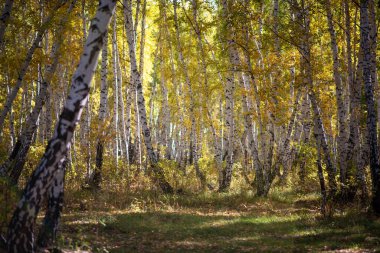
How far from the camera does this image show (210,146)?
45156mm

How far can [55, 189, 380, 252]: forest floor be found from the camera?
776 centimetres

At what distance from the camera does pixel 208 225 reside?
33.1 feet

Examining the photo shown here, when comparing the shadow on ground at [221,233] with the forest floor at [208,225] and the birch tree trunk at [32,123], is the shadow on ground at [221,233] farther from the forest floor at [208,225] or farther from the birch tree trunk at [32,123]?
the birch tree trunk at [32,123]

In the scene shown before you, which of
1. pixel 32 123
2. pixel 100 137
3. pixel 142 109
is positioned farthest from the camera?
pixel 100 137

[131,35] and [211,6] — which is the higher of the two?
[211,6]

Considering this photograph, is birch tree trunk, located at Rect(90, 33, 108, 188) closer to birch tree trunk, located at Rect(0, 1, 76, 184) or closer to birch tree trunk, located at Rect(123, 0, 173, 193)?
birch tree trunk, located at Rect(123, 0, 173, 193)

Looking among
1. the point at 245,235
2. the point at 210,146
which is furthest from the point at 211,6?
the point at 210,146

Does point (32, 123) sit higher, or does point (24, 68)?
point (24, 68)

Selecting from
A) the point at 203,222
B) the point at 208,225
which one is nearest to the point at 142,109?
the point at 203,222

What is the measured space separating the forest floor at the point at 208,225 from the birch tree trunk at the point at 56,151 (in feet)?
4.61

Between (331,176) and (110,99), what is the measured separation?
86.2 feet

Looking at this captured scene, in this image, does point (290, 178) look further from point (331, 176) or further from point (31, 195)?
point (31, 195)

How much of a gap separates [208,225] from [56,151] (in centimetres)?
584

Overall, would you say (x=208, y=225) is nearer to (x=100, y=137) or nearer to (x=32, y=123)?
(x=32, y=123)
